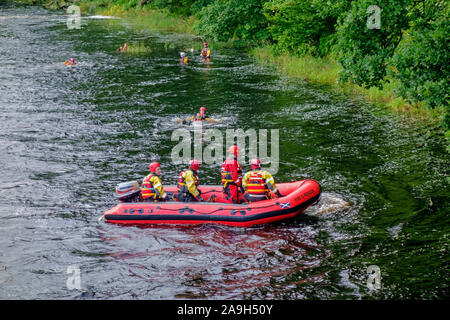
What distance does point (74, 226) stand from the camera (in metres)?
11.8

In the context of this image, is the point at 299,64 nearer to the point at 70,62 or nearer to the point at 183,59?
the point at 183,59

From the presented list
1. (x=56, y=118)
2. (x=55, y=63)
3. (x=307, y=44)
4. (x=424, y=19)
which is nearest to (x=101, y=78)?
(x=55, y=63)

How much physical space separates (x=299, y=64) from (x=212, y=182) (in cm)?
1513

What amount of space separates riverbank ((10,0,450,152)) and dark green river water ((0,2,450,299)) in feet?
2.82

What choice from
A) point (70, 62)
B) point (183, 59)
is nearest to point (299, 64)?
point (183, 59)

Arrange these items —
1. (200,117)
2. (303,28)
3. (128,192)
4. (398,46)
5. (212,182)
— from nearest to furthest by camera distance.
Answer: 1. (128,192)
2. (398,46)
3. (212,182)
4. (200,117)
5. (303,28)

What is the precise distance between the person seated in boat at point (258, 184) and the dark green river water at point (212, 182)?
82 centimetres

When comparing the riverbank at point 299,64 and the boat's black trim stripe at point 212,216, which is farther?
the riverbank at point 299,64

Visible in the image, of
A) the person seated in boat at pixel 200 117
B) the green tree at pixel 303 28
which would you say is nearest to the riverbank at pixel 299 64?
the green tree at pixel 303 28

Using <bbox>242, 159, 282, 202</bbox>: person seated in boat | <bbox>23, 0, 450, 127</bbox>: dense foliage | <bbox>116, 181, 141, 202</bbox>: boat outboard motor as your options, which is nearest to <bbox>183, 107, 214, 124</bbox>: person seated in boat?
<bbox>23, 0, 450, 127</bbox>: dense foliage

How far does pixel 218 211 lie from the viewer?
11.6 m

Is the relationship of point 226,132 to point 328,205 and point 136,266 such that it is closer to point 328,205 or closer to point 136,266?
point 328,205

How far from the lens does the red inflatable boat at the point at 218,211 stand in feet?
37.5

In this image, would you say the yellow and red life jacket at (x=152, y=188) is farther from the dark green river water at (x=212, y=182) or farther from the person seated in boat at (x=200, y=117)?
the person seated in boat at (x=200, y=117)
